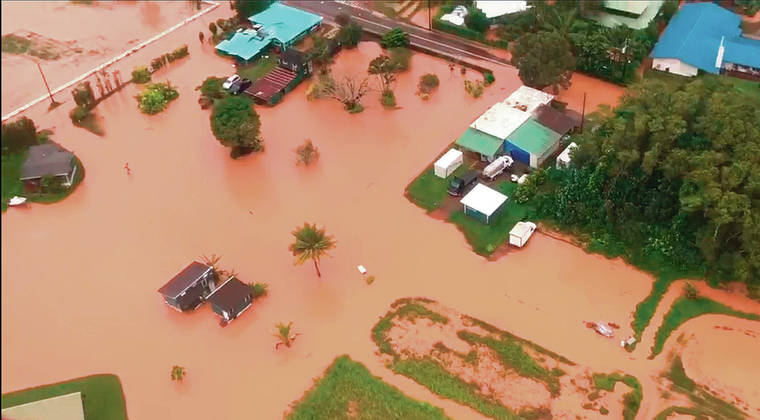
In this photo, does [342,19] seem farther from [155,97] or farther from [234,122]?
[234,122]

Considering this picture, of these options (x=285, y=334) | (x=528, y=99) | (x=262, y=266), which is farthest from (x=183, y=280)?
(x=528, y=99)

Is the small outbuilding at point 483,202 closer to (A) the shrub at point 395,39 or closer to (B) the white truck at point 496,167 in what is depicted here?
(B) the white truck at point 496,167

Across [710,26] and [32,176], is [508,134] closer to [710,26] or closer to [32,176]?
[710,26]

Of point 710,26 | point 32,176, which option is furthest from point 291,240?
point 710,26

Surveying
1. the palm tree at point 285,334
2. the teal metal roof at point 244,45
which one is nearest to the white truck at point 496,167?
the palm tree at point 285,334

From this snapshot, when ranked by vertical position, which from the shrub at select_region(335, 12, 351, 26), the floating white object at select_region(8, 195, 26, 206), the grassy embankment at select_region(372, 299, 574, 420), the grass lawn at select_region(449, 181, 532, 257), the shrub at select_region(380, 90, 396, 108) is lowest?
the floating white object at select_region(8, 195, 26, 206)

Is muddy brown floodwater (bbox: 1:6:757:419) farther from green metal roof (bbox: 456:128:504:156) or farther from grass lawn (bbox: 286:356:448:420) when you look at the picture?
green metal roof (bbox: 456:128:504:156)

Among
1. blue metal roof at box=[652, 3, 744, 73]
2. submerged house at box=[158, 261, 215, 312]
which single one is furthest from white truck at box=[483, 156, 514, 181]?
submerged house at box=[158, 261, 215, 312]
